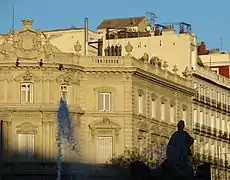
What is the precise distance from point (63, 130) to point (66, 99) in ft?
8.22

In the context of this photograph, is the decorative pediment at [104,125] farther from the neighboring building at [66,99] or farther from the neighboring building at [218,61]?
the neighboring building at [218,61]

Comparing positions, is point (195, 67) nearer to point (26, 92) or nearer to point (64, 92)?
point (64, 92)

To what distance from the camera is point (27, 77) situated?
87625mm

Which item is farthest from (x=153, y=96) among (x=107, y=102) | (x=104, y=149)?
(x=104, y=149)

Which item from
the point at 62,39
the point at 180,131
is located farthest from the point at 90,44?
the point at 180,131

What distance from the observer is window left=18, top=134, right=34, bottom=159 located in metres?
87.0

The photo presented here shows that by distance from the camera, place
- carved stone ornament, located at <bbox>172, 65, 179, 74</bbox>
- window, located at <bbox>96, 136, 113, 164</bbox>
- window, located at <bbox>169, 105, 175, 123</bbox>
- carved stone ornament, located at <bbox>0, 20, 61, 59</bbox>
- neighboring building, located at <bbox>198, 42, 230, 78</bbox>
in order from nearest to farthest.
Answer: carved stone ornament, located at <bbox>0, 20, 61, 59</bbox>, window, located at <bbox>96, 136, 113, 164</bbox>, window, located at <bbox>169, 105, 175, 123</bbox>, carved stone ornament, located at <bbox>172, 65, 179, 74</bbox>, neighboring building, located at <bbox>198, 42, 230, 78</bbox>

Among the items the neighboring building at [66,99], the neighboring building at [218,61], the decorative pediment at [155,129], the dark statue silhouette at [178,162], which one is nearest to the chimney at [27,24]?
the neighboring building at [66,99]

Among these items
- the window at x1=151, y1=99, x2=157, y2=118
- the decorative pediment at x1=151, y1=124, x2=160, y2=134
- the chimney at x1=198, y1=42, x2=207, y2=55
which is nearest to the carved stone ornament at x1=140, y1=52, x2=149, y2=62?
the window at x1=151, y1=99, x2=157, y2=118

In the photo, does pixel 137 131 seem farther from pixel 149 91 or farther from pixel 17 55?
pixel 17 55

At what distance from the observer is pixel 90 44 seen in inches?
4225

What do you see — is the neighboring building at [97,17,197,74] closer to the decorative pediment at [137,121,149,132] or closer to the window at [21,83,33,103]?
the decorative pediment at [137,121,149,132]

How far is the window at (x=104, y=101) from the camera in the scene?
89500mm

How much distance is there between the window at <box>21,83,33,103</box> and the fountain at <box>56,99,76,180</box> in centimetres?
246
